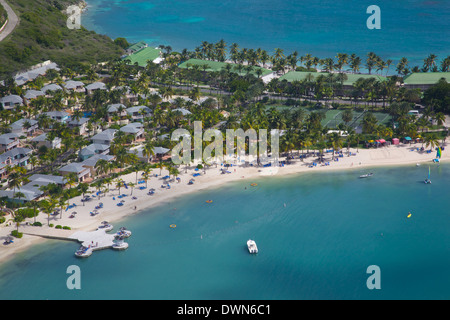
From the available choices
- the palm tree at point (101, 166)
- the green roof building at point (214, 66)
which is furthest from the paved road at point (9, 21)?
the palm tree at point (101, 166)

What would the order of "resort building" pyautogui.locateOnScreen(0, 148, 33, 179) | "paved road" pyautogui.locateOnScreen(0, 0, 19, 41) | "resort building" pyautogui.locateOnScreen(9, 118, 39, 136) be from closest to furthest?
"resort building" pyautogui.locateOnScreen(0, 148, 33, 179)
"resort building" pyautogui.locateOnScreen(9, 118, 39, 136)
"paved road" pyautogui.locateOnScreen(0, 0, 19, 41)

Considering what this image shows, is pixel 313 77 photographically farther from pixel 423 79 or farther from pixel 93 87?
pixel 93 87

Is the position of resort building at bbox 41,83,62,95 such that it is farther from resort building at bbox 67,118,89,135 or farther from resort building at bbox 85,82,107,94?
resort building at bbox 67,118,89,135

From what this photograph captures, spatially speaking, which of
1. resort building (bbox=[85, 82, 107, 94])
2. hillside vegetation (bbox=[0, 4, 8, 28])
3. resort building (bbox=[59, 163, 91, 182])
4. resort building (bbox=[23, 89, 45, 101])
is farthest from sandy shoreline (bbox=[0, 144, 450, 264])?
hillside vegetation (bbox=[0, 4, 8, 28])

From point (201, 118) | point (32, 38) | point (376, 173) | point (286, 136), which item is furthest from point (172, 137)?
point (32, 38)

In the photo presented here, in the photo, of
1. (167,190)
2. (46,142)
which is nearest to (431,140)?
(167,190)

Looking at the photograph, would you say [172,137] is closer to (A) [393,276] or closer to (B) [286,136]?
(B) [286,136]
